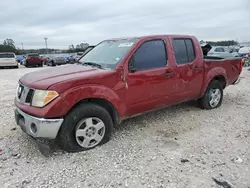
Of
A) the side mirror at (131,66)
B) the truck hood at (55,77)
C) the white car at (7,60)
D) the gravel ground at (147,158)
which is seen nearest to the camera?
the gravel ground at (147,158)

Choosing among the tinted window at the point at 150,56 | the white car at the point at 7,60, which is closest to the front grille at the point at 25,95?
the tinted window at the point at 150,56

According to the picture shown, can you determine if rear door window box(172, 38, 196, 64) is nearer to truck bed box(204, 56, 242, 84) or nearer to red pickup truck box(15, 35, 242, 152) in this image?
red pickup truck box(15, 35, 242, 152)

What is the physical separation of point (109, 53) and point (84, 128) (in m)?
1.47

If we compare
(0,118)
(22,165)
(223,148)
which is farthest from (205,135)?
(0,118)

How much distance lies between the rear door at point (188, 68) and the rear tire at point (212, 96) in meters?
0.41

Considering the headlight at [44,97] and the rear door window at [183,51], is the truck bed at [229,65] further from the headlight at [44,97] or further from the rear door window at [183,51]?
the headlight at [44,97]

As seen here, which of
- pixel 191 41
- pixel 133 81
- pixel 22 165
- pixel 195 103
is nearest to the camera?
pixel 22 165

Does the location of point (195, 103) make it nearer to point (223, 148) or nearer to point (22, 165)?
point (223, 148)

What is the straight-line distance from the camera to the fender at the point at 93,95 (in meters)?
3.13

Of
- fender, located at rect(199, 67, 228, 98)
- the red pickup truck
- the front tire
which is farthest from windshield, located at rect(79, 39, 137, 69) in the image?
fender, located at rect(199, 67, 228, 98)

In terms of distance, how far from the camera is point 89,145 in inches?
136

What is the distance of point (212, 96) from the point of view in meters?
5.39

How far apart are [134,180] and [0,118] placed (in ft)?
12.0

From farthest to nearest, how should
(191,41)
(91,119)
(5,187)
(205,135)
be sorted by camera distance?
(191,41), (205,135), (91,119), (5,187)
